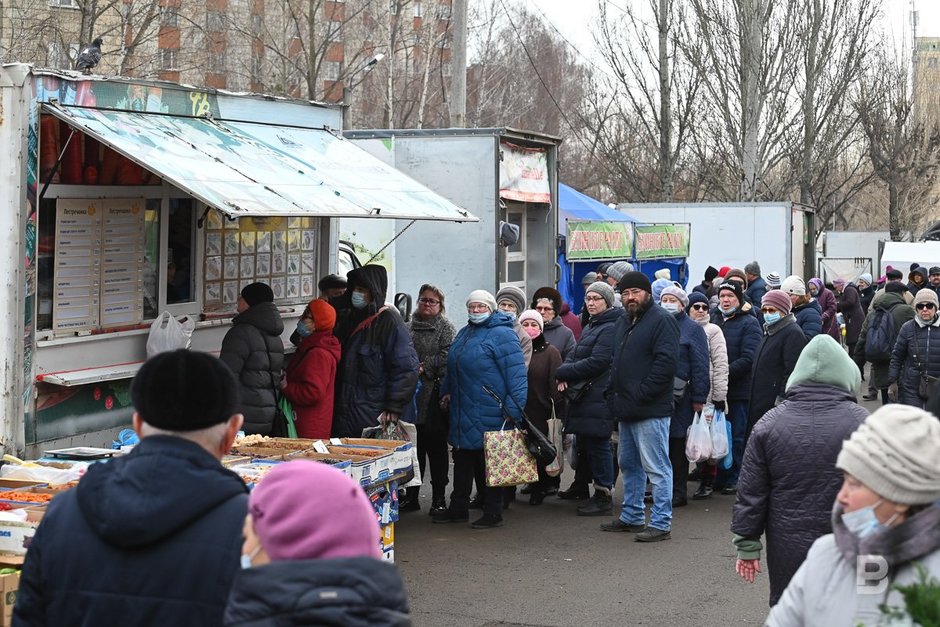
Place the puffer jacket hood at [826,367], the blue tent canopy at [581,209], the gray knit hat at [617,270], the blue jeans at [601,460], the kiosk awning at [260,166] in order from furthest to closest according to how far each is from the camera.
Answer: the blue tent canopy at [581,209] < the gray knit hat at [617,270] < the blue jeans at [601,460] < the kiosk awning at [260,166] < the puffer jacket hood at [826,367]

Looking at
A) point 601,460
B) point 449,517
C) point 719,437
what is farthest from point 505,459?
point 719,437

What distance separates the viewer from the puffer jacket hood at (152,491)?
2998 mm

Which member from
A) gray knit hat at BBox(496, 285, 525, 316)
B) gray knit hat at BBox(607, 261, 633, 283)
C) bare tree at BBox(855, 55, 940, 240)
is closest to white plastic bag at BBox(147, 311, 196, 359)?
gray knit hat at BBox(496, 285, 525, 316)

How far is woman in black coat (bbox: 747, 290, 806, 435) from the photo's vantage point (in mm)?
10062

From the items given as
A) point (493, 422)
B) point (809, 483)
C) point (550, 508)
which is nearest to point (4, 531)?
point (809, 483)

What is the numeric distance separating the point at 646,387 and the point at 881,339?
8658mm

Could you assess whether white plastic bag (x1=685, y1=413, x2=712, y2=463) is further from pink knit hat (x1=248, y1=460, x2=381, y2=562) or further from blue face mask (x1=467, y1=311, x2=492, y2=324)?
pink knit hat (x1=248, y1=460, x2=381, y2=562)

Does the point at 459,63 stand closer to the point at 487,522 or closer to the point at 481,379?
the point at 481,379

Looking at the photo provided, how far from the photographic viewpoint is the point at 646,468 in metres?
9.41

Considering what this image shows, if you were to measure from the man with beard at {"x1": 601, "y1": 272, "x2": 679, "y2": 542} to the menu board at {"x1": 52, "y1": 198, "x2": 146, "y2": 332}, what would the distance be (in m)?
3.38

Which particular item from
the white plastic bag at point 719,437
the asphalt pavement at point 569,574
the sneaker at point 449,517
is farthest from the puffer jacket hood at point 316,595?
A: the white plastic bag at point 719,437

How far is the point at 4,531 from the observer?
224 inches

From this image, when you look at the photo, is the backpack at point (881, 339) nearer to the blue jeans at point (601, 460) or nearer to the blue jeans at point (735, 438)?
the blue jeans at point (735, 438)

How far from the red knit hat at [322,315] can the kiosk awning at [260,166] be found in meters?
0.88
